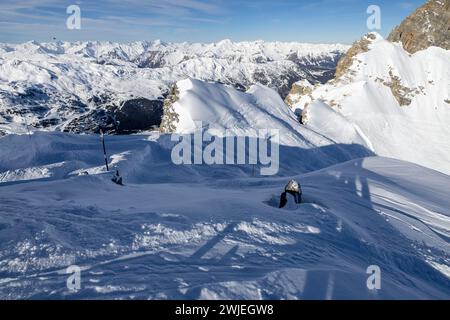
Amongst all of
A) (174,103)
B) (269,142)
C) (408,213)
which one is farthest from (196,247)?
(174,103)

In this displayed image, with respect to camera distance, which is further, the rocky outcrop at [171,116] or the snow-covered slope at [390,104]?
the snow-covered slope at [390,104]

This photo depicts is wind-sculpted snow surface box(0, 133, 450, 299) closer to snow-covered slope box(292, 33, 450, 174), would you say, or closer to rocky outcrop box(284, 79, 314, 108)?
snow-covered slope box(292, 33, 450, 174)

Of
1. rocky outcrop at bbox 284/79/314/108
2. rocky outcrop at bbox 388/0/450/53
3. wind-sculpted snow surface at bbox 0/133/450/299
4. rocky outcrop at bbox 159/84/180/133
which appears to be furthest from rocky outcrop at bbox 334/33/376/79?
wind-sculpted snow surface at bbox 0/133/450/299

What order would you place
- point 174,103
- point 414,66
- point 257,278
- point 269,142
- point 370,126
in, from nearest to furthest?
1. point 257,278
2. point 269,142
3. point 174,103
4. point 370,126
5. point 414,66

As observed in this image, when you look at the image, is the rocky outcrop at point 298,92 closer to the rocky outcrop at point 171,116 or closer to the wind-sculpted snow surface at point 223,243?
the rocky outcrop at point 171,116

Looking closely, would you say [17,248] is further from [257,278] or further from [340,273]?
[340,273]

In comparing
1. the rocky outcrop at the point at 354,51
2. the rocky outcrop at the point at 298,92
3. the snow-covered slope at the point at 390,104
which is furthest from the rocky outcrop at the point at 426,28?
the rocky outcrop at the point at 298,92
